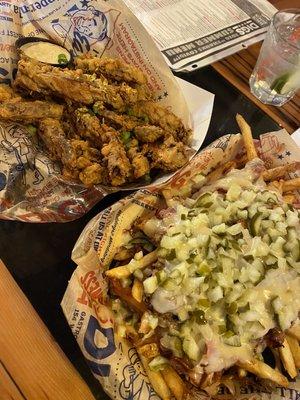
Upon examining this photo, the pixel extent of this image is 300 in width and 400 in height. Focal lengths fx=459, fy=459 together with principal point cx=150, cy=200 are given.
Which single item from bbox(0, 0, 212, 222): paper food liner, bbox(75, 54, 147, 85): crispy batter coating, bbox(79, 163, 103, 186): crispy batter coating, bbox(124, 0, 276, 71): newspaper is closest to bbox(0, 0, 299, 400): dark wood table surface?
bbox(0, 0, 212, 222): paper food liner

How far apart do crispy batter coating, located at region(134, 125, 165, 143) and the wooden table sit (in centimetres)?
80

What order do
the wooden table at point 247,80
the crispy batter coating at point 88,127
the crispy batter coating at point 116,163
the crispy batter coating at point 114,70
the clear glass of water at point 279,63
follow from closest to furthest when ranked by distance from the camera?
the crispy batter coating at point 116,163, the crispy batter coating at point 88,127, the crispy batter coating at point 114,70, the clear glass of water at point 279,63, the wooden table at point 247,80

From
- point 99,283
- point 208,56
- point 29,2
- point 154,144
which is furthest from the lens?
point 208,56

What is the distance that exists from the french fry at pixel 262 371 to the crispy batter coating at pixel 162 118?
0.92 meters

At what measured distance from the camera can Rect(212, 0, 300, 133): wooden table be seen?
7.84ft

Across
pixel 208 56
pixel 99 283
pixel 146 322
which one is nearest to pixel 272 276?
pixel 146 322

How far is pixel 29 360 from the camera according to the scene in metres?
1.38

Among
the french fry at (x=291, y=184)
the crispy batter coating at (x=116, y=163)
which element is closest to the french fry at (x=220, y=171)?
the french fry at (x=291, y=184)

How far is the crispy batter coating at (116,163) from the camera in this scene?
1688mm

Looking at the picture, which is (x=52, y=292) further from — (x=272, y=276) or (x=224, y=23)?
(x=224, y=23)

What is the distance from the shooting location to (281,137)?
195 cm

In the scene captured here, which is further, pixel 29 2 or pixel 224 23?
pixel 224 23

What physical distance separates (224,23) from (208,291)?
1838 millimetres

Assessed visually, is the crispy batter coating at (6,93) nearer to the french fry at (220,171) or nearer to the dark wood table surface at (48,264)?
the dark wood table surface at (48,264)
